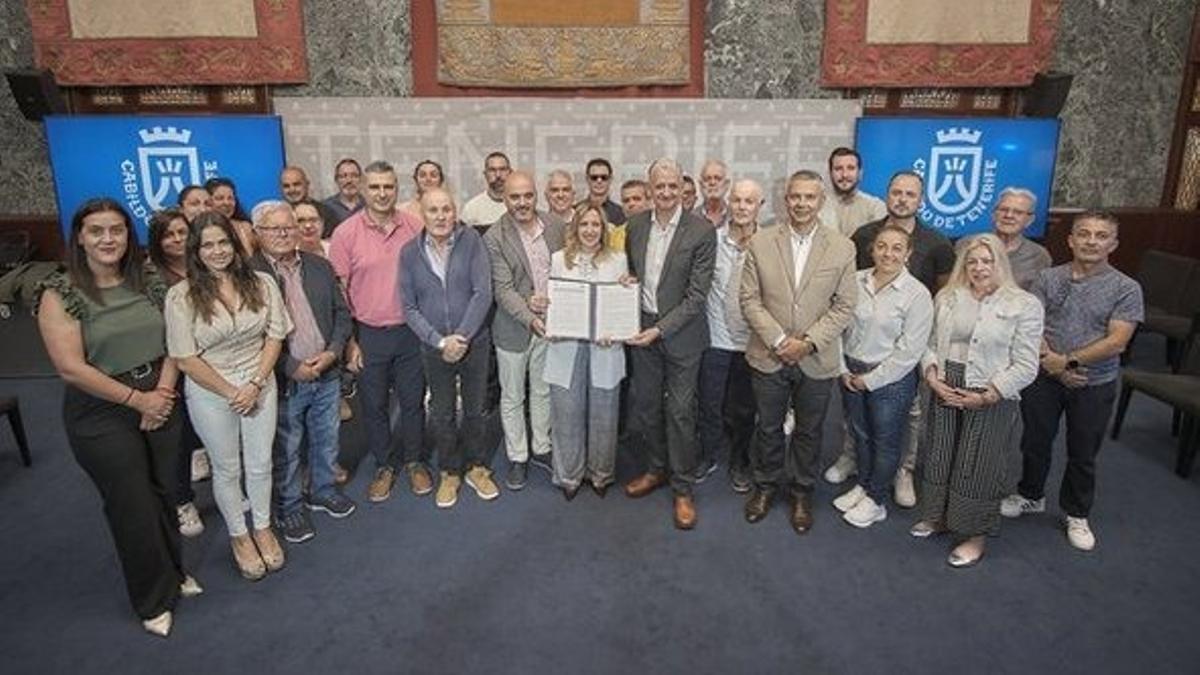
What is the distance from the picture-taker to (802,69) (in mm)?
6016

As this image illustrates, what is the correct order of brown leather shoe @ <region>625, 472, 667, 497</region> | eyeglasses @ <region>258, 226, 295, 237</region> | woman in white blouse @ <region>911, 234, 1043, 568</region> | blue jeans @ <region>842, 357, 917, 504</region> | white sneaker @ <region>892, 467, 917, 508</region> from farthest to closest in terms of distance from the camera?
brown leather shoe @ <region>625, 472, 667, 497</region>, white sneaker @ <region>892, 467, 917, 508</region>, blue jeans @ <region>842, 357, 917, 504</region>, eyeglasses @ <region>258, 226, 295, 237</region>, woman in white blouse @ <region>911, 234, 1043, 568</region>

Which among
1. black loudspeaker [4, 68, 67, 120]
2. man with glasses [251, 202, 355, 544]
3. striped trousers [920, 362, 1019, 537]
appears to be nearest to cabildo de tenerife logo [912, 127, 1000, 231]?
striped trousers [920, 362, 1019, 537]

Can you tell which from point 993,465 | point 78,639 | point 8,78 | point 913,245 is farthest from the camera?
point 8,78

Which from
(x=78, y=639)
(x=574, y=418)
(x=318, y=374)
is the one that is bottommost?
(x=78, y=639)

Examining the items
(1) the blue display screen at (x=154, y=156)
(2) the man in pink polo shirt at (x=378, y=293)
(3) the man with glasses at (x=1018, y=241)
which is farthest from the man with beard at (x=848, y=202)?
(1) the blue display screen at (x=154, y=156)

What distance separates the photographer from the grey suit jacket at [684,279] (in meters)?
3.29

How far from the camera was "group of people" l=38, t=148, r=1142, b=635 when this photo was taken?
8.71ft

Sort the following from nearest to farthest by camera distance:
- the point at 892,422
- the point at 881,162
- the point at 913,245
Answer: the point at 892,422 < the point at 913,245 < the point at 881,162

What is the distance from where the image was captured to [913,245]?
3547 mm

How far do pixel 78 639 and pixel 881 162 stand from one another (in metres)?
5.76

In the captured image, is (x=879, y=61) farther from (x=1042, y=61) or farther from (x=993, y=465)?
(x=993, y=465)

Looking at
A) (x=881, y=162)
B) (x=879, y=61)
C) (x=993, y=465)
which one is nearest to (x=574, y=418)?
(x=993, y=465)

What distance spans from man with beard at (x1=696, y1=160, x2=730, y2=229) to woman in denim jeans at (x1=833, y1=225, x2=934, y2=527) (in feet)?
3.00

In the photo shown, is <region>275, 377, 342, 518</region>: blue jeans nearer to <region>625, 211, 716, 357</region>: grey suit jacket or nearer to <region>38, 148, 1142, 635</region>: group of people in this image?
<region>38, 148, 1142, 635</region>: group of people
